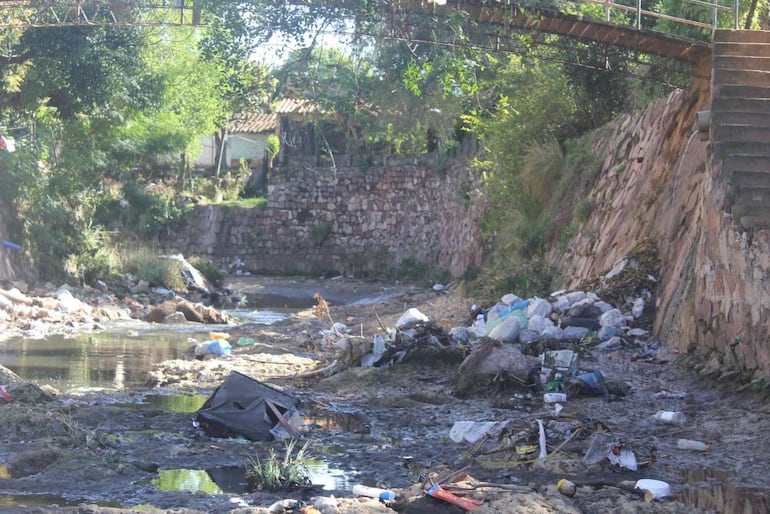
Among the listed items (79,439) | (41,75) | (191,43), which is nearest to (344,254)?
(191,43)

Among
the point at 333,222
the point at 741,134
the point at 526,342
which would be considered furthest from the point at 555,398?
the point at 333,222

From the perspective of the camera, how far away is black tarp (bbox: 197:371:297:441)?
8945 mm

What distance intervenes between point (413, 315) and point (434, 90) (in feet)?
57.9

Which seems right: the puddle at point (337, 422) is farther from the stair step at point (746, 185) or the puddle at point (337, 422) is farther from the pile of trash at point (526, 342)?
the stair step at point (746, 185)

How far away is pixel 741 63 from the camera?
530 inches

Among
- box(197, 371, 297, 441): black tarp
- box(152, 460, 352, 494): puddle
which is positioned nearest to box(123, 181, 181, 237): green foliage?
box(197, 371, 297, 441): black tarp

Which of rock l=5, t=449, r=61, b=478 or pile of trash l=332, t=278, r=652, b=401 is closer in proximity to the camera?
rock l=5, t=449, r=61, b=478

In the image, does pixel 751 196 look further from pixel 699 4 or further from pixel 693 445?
pixel 699 4

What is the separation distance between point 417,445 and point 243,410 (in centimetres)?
154

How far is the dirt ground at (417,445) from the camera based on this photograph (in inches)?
268

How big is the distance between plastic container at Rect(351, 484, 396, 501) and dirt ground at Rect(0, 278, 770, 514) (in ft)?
0.24

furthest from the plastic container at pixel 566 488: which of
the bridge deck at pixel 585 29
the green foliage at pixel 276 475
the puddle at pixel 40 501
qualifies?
the bridge deck at pixel 585 29

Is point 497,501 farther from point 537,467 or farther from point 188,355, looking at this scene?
point 188,355

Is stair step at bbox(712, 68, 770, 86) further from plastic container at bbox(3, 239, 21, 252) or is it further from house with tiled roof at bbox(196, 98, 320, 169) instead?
house with tiled roof at bbox(196, 98, 320, 169)
